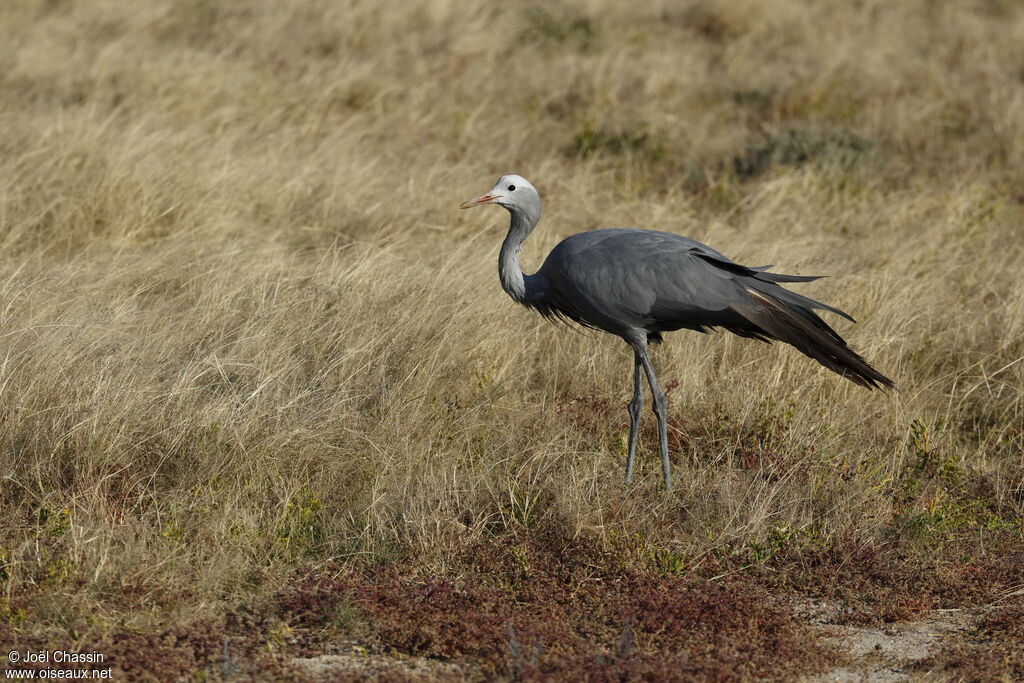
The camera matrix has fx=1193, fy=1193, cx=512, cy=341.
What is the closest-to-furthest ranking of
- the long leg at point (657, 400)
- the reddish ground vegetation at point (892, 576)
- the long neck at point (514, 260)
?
the reddish ground vegetation at point (892, 576)
the long leg at point (657, 400)
the long neck at point (514, 260)

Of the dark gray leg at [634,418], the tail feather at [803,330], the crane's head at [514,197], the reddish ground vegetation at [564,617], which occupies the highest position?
the crane's head at [514,197]

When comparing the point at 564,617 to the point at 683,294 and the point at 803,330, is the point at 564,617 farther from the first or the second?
the point at 803,330

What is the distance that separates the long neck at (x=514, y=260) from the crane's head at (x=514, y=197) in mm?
35

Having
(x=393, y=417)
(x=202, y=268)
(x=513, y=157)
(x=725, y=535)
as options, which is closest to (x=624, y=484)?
(x=725, y=535)

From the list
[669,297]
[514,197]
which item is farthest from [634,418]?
[514,197]

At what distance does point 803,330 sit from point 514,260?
1.42 m

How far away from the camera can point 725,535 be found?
494 cm

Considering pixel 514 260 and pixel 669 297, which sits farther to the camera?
pixel 514 260

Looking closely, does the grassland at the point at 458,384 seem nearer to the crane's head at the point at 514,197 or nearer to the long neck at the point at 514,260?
the long neck at the point at 514,260

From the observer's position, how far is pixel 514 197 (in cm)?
585

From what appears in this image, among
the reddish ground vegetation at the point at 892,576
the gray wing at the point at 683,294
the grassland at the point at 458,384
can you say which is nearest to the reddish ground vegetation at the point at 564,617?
the grassland at the point at 458,384

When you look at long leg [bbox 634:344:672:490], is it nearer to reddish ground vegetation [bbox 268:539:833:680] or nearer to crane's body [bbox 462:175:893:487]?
crane's body [bbox 462:175:893:487]

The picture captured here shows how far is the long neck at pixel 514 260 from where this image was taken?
228 inches

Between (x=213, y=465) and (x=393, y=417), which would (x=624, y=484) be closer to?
(x=393, y=417)
